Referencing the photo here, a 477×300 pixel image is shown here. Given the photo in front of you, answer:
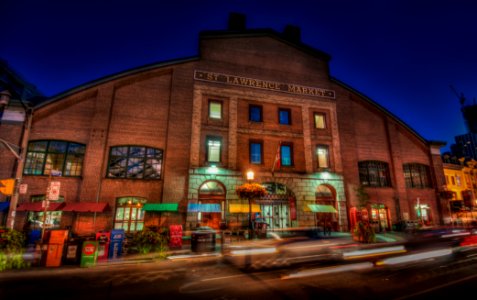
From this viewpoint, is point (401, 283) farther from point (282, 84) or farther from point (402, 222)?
point (282, 84)

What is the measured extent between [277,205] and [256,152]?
5.06m

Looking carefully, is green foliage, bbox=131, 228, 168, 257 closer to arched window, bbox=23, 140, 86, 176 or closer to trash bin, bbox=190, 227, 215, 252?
trash bin, bbox=190, 227, 215, 252

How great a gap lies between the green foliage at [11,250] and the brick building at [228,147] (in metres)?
5.54

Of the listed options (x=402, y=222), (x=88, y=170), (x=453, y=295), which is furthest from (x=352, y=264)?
(x=88, y=170)

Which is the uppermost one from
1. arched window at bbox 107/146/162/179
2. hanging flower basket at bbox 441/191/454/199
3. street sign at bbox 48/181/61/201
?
arched window at bbox 107/146/162/179

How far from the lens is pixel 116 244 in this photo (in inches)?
450

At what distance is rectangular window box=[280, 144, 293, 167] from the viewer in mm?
21859

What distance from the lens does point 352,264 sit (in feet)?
30.9

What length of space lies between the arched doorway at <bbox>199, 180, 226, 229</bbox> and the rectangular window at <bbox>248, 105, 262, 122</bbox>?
7064mm

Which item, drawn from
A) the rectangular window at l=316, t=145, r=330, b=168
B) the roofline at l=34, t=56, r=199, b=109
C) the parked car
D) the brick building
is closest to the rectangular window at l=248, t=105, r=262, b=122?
the brick building

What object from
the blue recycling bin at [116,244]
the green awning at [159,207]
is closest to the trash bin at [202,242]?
the blue recycling bin at [116,244]

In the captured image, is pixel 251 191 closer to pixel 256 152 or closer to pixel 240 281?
pixel 256 152

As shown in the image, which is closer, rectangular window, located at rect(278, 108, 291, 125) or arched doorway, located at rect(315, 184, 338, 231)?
arched doorway, located at rect(315, 184, 338, 231)

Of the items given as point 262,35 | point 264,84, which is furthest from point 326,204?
point 262,35
